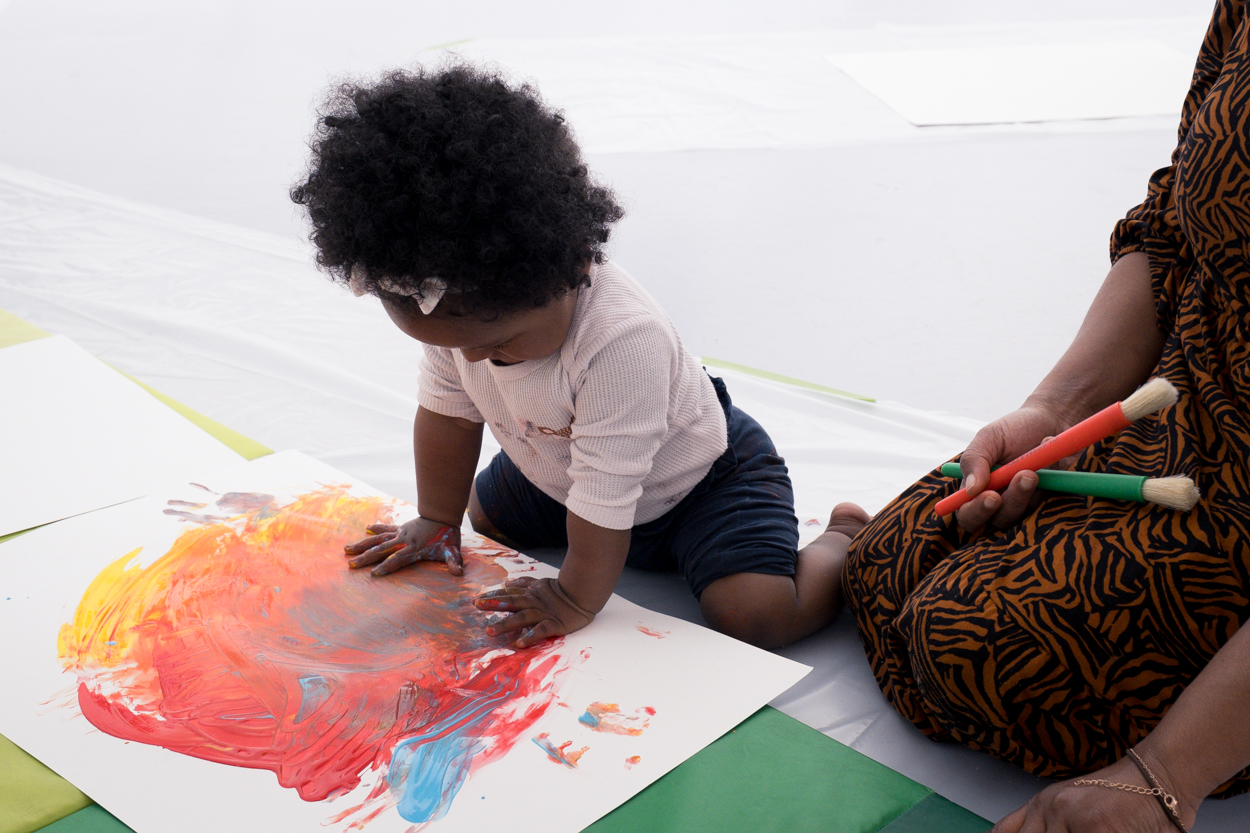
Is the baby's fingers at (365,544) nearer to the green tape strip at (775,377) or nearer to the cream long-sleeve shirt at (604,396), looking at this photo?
the cream long-sleeve shirt at (604,396)

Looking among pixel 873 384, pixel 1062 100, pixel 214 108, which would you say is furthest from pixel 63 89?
pixel 1062 100

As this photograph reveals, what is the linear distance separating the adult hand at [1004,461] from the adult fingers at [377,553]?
0.52 m

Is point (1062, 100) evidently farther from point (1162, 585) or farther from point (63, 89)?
point (63, 89)

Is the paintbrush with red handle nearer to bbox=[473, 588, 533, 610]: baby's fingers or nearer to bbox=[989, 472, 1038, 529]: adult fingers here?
bbox=[989, 472, 1038, 529]: adult fingers

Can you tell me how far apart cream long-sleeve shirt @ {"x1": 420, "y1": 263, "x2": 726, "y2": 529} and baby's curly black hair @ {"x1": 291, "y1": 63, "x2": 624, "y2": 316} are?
0.09m

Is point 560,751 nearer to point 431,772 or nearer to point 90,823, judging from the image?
point 431,772

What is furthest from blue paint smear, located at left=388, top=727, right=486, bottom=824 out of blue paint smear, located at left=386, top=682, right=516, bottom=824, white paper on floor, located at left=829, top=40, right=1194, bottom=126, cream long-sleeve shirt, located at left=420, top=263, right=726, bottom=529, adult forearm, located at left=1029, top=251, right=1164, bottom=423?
white paper on floor, located at left=829, top=40, right=1194, bottom=126

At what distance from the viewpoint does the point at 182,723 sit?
76 centimetres

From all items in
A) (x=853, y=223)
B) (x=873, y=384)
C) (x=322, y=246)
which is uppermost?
(x=322, y=246)

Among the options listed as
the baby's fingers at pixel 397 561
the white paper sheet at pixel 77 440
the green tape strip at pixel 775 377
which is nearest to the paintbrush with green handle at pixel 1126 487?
the baby's fingers at pixel 397 561

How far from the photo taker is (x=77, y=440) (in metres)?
1.17

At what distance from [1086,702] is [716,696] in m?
0.27

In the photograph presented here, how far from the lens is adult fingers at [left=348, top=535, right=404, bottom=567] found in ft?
3.16

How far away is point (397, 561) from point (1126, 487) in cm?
63
